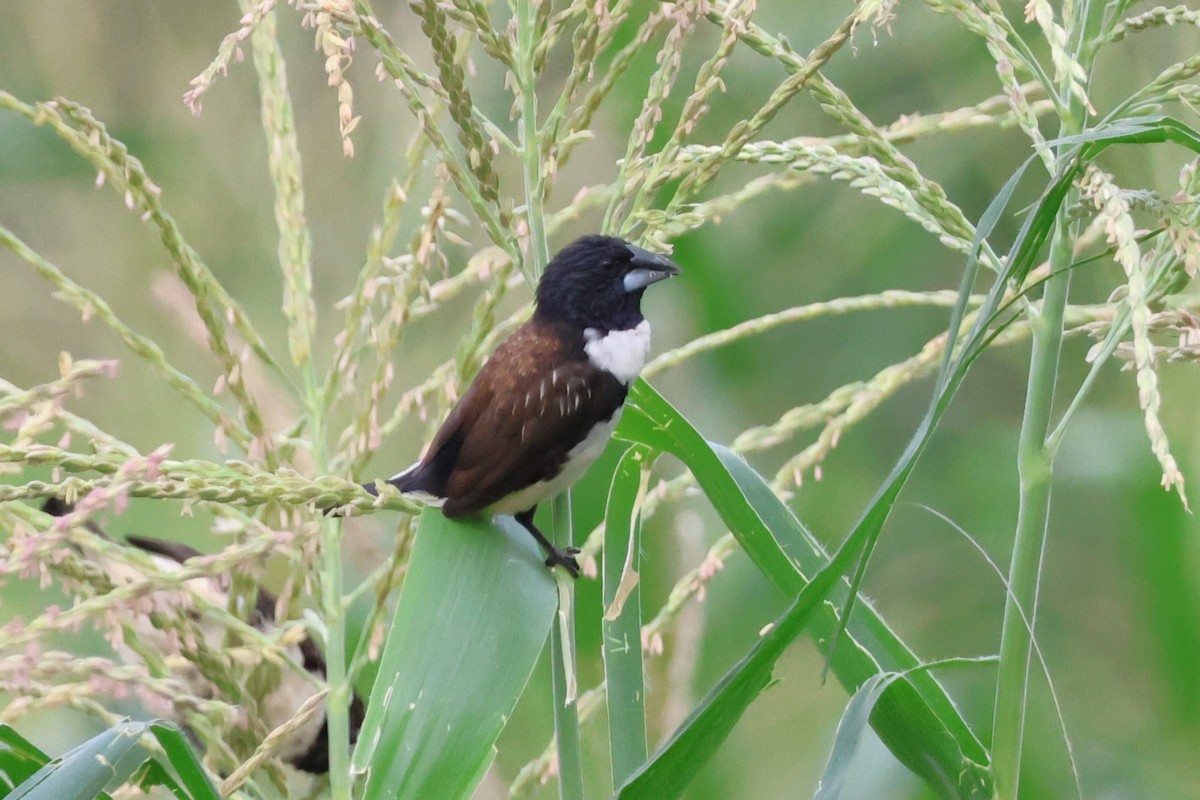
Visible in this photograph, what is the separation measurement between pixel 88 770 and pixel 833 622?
Result: 0.53 m

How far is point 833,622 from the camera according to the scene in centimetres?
101

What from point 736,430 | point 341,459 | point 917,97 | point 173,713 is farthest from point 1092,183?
point 917,97

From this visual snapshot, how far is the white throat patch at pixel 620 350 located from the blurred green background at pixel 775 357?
0.25 meters

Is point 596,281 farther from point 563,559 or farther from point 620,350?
Answer: point 563,559

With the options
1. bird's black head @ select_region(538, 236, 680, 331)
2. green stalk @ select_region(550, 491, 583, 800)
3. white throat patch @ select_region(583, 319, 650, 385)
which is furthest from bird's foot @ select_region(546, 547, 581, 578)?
bird's black head @ select_region(538, 236, 680, 331)

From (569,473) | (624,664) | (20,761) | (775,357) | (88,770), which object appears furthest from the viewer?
(775,357)

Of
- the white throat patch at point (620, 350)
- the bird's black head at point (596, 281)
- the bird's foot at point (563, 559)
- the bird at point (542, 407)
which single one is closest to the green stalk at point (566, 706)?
the bird's foot at point (563, 559)

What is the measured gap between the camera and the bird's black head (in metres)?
1.33

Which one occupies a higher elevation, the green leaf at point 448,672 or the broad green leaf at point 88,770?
the broad green leaf at point 88,770

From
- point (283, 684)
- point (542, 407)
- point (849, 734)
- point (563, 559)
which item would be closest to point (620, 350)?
point (542, 407)

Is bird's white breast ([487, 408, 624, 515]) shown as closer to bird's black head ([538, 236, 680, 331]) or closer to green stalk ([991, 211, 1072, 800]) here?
bird's black head ([538, 236, 680, 331])

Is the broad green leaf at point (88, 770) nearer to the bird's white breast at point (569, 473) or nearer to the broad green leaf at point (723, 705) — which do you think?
the broad green leaf at point (723, 705)

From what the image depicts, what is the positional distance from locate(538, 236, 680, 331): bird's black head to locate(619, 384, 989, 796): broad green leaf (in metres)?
0.25

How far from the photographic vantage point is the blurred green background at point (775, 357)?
1.59 meters
